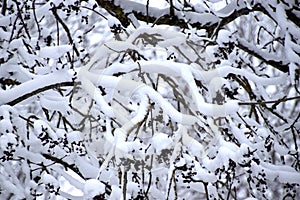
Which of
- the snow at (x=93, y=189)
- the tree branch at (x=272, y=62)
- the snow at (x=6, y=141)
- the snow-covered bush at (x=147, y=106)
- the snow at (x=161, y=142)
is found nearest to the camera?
the snow at (x=93, y=189)

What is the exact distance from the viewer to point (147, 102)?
1.90 meters

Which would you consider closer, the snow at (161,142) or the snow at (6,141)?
the snow at (161,142)

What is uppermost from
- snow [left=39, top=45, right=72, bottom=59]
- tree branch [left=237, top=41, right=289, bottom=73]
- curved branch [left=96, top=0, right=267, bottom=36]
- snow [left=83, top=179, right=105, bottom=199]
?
snow [left=39, top=45, right=72, bottom=59]

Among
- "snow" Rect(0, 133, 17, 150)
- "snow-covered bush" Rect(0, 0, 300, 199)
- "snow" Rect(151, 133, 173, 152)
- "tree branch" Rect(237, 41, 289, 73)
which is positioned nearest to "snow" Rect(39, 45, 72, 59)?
"snow-covered bush" Rect(0, 0, 300, 199)

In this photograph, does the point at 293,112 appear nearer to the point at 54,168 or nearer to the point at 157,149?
the point at 54,168

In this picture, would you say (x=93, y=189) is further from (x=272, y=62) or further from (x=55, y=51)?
(x=272, y=62)

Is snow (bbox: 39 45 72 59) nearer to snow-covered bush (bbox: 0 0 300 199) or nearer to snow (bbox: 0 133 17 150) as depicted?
snow-covered bush (bbox: 0 0 300 199)

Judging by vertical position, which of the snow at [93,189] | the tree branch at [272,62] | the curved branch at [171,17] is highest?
the curved branch at [171,17]

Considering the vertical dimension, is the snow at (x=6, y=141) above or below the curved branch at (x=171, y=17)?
below

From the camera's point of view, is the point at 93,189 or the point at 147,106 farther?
the point at 147,106

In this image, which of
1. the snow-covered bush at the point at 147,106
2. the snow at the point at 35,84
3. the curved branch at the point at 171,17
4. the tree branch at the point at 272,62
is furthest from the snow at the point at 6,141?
the tree branch at the point at 272,62

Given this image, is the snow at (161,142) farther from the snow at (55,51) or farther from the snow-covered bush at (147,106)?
the snow at (55,51)

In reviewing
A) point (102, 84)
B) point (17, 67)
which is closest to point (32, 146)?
point (17, 67)

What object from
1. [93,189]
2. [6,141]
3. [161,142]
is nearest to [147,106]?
[161,142]
